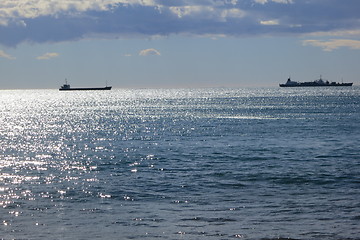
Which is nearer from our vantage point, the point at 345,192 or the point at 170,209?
the point at 170,209

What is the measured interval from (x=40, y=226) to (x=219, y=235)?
779 centimetres

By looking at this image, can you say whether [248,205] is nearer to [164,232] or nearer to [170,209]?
[170,209]

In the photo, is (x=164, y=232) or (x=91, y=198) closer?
(x=164, y=232)

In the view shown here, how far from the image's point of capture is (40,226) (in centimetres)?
2450

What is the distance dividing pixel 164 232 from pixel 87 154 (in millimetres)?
32622

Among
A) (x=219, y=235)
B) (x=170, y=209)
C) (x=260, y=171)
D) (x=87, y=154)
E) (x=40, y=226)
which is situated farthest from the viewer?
(x=87, y=154)

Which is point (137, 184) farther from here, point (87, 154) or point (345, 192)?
point (87, 154)

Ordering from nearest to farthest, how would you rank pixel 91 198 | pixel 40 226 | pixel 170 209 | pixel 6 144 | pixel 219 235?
pixel 219 235 → pixel 40 226 → pixel 170 209 → pixel 91 198 → pixel 6 144

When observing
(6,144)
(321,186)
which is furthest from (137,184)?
(6,144)

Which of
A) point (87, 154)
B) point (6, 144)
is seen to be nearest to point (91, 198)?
point (87, 154)

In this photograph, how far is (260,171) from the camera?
4016cm

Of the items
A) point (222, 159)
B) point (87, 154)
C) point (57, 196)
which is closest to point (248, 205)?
point (57, 196)

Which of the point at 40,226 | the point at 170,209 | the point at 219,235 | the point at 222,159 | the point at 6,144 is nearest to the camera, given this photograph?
the point at 219,235

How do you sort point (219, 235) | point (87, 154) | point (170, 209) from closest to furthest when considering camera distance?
→ point (219, 235) < point (170, 209) < point (87, 154)
